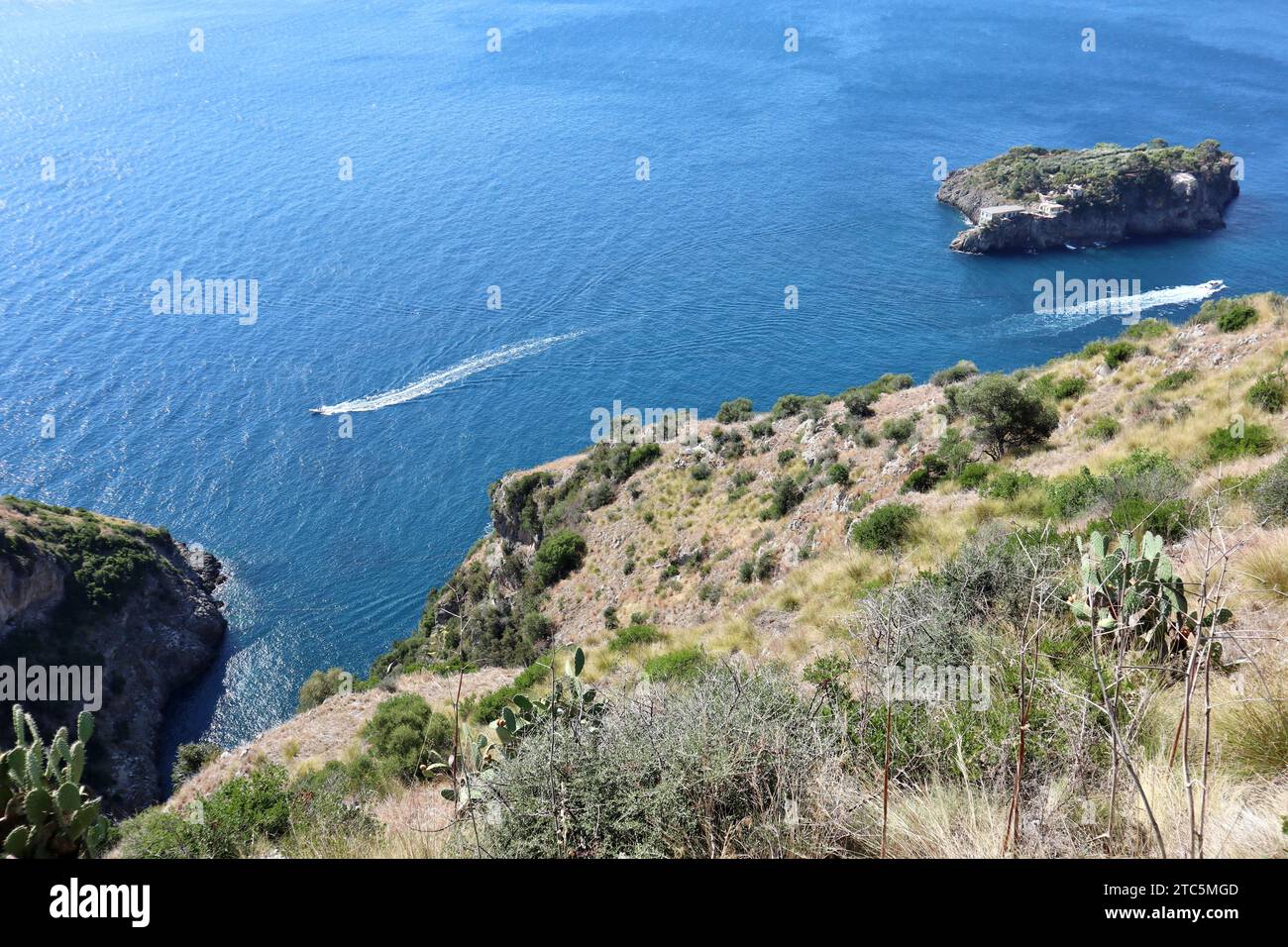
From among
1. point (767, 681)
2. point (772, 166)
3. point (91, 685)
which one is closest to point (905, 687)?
point (767, 681)

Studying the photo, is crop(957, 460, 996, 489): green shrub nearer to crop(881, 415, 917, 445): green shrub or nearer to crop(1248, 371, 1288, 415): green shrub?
crop(1248, 371, 1288, 415): green shrub

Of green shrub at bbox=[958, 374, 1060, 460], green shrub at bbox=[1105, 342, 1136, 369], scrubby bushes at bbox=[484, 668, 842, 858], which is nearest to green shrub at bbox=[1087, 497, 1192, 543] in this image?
scrubby bushes at bbox=[484, 668, 842, 858]

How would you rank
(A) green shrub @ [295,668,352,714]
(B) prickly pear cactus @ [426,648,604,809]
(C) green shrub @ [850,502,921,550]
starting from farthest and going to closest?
1. (A) green shrub @ [295,668,352,714]
2. (C) green shrub @ [850,502,921,550]
3. (B) prickly pear cactus @ [426,648,604,809]

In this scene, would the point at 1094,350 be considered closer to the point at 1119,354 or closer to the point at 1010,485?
the point at 1119,354

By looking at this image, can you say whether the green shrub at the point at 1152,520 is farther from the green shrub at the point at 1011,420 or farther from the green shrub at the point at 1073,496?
the green shrub at the point at 1011,420

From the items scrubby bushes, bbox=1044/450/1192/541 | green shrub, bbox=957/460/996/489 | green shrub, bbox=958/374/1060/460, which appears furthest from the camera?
green shrub, bbox=958/374/1060/460

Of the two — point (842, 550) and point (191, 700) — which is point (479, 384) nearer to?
point (191, 700)

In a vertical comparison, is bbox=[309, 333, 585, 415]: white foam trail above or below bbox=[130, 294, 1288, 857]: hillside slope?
above

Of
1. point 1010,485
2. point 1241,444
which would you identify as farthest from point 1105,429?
point 1241,444
